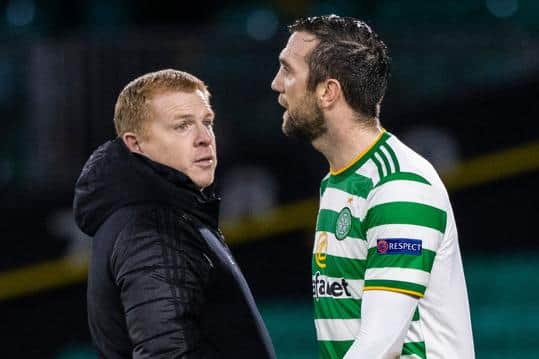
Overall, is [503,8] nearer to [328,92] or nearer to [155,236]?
[328,92]

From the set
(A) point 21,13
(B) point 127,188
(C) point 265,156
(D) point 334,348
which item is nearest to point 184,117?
(B) point 127,188

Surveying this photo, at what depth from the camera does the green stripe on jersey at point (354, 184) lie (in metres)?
2.63

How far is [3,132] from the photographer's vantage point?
5719mm

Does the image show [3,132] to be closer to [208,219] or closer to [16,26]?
[16,26]

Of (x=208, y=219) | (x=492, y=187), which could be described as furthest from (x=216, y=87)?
(x=208, y=219)

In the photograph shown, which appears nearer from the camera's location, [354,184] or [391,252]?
[391,252]

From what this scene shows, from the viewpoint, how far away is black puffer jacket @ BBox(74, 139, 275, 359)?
238 centimetres

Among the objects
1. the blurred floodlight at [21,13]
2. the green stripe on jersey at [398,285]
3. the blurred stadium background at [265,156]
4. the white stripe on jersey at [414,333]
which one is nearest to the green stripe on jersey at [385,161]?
the green stripe on jersey at [398,285]

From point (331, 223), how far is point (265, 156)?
3055mm

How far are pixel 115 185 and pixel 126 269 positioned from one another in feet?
0.78

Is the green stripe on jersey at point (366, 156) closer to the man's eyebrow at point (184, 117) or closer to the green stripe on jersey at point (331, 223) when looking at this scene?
the green stripe on jersey at point (331, 223)

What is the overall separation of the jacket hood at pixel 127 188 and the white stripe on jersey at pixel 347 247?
0.30 m

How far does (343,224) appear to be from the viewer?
2.67m

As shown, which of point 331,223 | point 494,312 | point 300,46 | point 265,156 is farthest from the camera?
point 265,156
